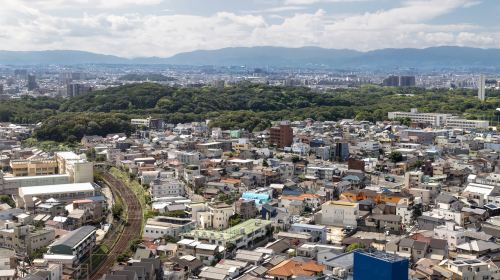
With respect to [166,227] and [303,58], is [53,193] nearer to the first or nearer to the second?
[166,227]

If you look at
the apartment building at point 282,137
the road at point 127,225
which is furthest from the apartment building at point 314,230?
the apartment building at point 282,137

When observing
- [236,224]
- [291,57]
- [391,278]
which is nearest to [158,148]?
[236,224]

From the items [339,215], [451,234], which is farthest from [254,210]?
[451,234]

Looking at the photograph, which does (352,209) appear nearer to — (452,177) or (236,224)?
(236,224)

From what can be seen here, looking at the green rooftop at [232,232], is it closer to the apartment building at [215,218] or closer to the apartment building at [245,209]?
the apartment building at [215,218]

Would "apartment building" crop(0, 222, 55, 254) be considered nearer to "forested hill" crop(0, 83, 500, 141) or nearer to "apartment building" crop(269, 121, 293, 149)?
"apartment building" crop(269, 121, 293, 149)

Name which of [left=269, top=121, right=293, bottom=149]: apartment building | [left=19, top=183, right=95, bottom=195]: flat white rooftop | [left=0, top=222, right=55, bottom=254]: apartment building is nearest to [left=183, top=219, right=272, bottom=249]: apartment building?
[left=0, top=222, right=55, bottom=254]: apartment building
